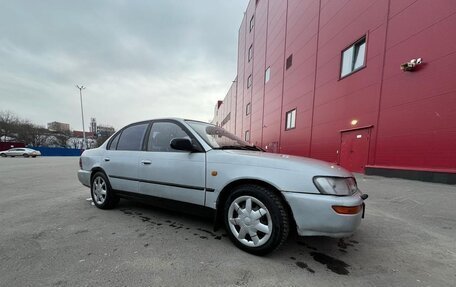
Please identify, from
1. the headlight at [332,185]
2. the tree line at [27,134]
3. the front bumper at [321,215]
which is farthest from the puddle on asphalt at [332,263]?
the tree line at [27,134]

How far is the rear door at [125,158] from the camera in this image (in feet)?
11.7

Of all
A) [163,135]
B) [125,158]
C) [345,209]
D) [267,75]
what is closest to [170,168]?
[163,135]

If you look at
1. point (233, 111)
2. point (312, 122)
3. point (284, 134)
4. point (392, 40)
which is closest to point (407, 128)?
point (392, 40)

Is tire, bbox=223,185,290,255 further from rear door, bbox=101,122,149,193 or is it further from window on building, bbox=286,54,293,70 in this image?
window on building, bbox=286,54,293,70

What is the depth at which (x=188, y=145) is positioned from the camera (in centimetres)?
280

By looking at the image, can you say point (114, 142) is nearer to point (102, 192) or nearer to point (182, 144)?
point (102, 192)

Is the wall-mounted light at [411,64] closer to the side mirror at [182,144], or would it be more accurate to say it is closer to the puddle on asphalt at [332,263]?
the puddle on asphalt at [332,263]

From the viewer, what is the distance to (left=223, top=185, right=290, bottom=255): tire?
224cm

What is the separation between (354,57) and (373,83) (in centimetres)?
208

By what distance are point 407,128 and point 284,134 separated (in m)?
9.86

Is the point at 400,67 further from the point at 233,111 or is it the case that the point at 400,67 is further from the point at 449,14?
the point at 233,111

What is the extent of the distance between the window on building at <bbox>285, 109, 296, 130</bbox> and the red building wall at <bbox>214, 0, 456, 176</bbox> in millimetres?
515

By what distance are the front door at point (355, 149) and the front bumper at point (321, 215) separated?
8571 mm

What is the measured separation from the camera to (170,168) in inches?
120
